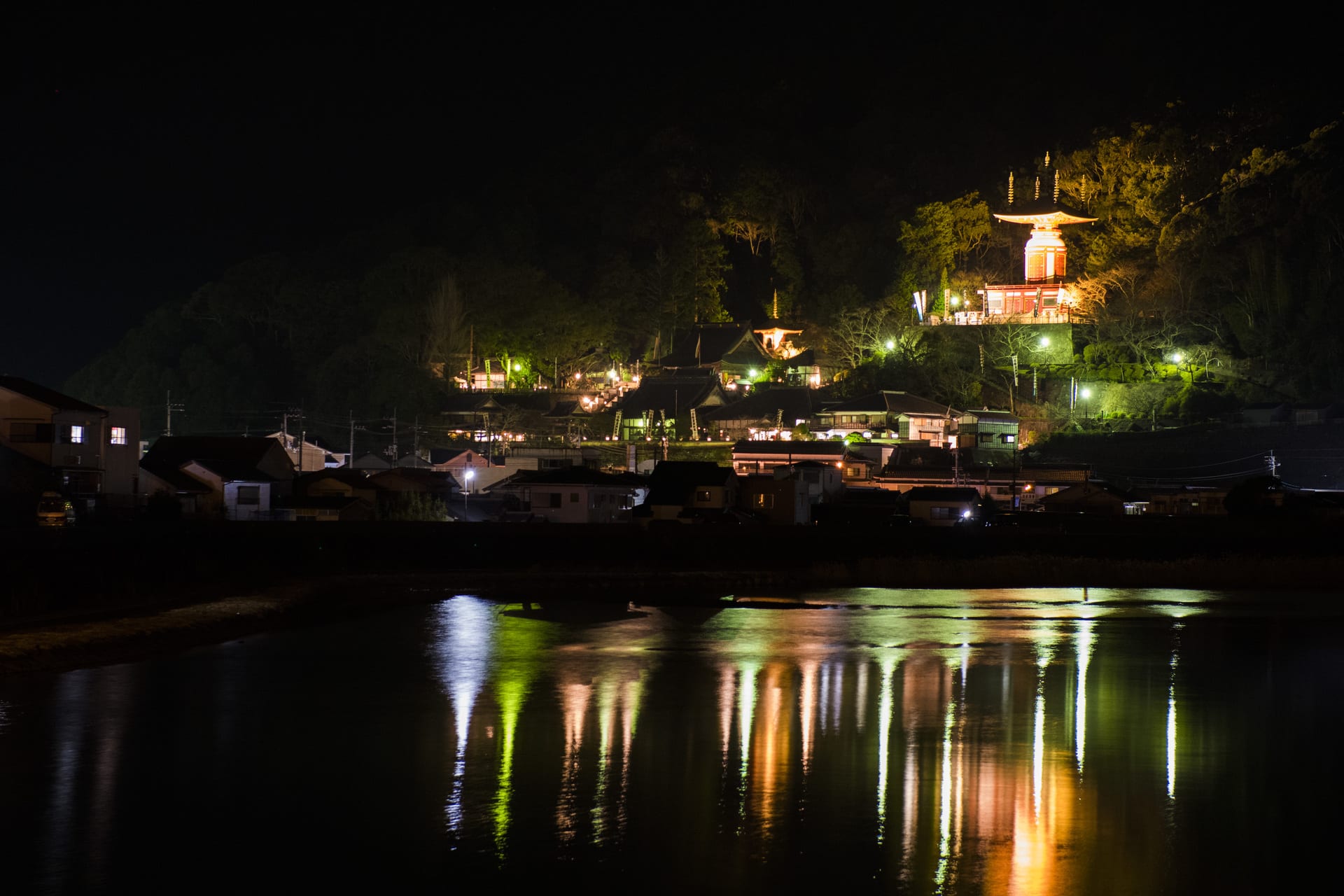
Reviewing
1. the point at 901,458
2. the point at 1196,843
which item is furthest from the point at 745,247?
the point at 1196,843

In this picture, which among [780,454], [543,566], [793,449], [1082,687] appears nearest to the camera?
[1082,687]

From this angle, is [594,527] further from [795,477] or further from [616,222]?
[616,222]

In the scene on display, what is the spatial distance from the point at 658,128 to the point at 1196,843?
199 feet

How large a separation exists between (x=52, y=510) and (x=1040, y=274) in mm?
35276

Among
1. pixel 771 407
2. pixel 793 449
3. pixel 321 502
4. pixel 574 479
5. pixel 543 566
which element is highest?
pixel 771 407

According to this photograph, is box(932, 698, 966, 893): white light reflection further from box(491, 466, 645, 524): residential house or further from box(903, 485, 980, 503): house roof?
box(903, 485, 980, 503): house roof

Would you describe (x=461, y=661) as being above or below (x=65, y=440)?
below

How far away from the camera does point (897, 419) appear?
4422cm

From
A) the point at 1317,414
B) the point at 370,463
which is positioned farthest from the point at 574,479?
the point at 1317,414

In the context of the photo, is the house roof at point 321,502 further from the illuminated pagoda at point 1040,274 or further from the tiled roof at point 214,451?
→ the illuminated pagoda at point 1040,274

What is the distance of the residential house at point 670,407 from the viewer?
47.7 meters

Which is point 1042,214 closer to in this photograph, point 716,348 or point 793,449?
point 793,449

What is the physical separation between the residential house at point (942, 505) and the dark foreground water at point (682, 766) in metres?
16.9

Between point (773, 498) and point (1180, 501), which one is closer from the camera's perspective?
point (773, 498)
